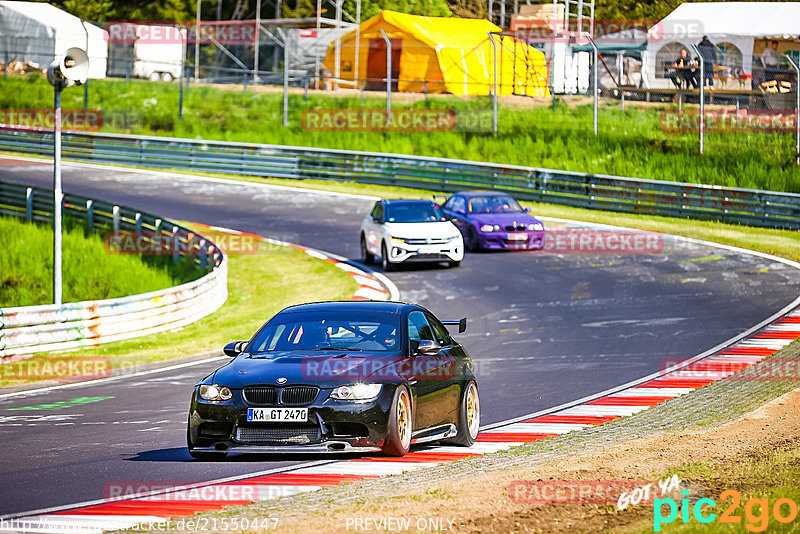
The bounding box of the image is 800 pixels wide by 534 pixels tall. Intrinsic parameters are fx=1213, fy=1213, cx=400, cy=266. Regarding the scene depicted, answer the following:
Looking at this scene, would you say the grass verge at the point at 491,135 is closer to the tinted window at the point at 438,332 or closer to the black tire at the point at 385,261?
the black tire at the point at 385,261

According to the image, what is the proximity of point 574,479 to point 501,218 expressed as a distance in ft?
59.5

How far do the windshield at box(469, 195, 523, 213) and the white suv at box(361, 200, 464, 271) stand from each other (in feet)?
5.61

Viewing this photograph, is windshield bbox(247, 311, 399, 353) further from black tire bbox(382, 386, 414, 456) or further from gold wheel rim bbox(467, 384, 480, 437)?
gold wheel rim bbox(467, 384, 480, 437)

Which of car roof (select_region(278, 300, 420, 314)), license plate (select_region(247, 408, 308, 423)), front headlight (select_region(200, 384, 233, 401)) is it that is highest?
car roof (select_region(278, 300, 420, 314))

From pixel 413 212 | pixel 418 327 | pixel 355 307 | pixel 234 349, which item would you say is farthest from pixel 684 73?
pixel 234 349

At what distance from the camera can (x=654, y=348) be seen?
1717cm

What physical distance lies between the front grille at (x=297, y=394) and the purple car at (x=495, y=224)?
685 inches

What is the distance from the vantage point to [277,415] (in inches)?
365

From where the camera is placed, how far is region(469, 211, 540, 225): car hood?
87.1ft

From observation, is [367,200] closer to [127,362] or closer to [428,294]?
[428,294]

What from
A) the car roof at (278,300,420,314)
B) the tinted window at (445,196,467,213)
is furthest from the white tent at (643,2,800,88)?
the car roof at (278,300,420,314)

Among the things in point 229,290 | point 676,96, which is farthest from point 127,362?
point 676,96

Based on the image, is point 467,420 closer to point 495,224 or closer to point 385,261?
point 385,261

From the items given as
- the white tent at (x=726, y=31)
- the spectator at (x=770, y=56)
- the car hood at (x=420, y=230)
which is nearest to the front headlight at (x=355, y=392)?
the car hood at (x=420, y=230)
